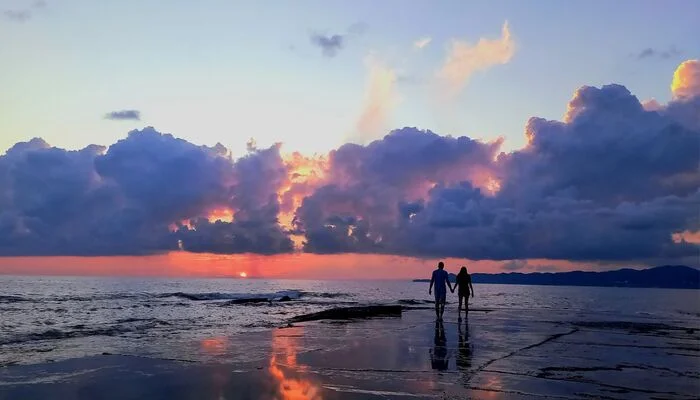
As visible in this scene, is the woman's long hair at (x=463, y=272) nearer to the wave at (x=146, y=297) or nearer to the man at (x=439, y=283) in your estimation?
the man at (x=439, y=283)

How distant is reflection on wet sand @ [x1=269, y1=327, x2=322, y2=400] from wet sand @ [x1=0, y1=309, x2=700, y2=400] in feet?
0.07

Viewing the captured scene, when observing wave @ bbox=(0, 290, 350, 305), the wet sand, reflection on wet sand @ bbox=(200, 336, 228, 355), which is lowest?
wave @ bbox=(0, 290, 350, 305)

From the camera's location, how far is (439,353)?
13617 mm

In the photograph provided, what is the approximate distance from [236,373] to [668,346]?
→ 1362 centimetres

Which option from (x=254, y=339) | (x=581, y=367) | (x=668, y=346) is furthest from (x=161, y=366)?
(x=668, y=346)

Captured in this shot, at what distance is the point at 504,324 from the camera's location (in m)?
22.9

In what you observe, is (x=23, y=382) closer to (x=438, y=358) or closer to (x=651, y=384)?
(x=438, y=358)

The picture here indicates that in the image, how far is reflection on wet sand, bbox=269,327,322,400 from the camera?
350 inches

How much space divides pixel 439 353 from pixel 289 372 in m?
4.40

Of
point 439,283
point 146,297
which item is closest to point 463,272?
point 439,283

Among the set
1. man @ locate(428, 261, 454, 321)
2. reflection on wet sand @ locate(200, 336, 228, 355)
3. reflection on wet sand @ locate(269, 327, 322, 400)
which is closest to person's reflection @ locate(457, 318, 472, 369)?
reflection on wet sand @ locate(269, 327, 322, 400)

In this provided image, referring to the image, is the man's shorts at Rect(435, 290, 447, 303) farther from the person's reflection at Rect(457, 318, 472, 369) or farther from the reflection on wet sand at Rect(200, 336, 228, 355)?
the reflection on wet sand at Rect(200, 336, 228, 355)

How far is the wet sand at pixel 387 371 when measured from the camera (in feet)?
29.9

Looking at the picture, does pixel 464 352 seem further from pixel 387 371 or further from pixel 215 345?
pixel 215 345
